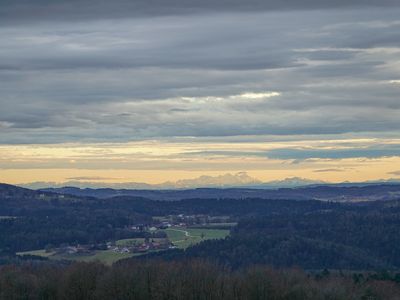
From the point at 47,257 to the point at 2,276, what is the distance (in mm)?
91467

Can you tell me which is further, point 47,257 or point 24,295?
point 47,257

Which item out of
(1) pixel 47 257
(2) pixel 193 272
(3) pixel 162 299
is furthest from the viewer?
(1) pixel 47 257

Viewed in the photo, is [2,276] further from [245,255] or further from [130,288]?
[245,255]

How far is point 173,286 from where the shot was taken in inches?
4001

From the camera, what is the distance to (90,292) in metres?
102

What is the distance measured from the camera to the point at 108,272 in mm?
104312

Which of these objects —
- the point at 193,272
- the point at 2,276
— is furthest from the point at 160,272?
the point at 2,276

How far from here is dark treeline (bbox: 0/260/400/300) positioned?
99125 mm

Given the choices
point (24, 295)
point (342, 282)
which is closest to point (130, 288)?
point (24, 295)

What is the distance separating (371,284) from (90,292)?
1322 inches

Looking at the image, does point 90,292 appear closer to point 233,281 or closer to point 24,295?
point 24,295

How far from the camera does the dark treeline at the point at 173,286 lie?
99.1 meters

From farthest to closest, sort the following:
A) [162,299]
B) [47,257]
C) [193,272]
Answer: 1. [47,257]
2. [193,272]
3. [162,299]

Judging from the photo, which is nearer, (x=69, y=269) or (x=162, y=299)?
(x=162, y=299)
